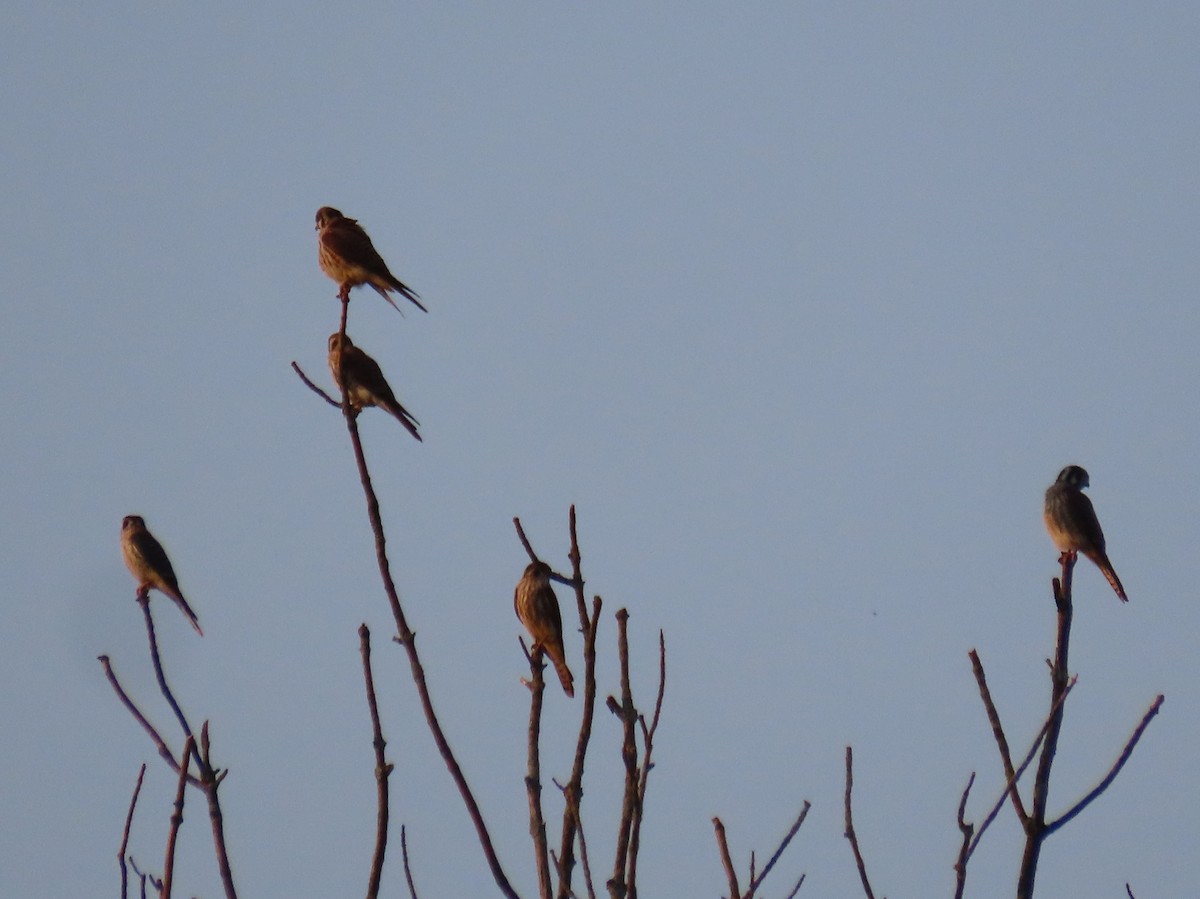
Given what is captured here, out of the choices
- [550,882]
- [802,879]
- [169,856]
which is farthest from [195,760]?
[802,879]

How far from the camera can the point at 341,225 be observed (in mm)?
10016

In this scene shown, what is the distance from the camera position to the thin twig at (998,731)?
336cm

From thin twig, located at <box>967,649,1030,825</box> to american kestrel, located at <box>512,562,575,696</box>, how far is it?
9.74 ft

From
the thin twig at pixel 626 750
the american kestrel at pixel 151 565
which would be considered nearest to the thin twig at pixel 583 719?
the thin twig at pixel 626 750

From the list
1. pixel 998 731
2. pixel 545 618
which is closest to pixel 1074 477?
pixel 545 618

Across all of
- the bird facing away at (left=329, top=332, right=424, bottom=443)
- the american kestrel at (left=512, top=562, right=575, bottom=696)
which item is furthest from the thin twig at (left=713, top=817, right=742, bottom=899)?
the bird facing away at (left=329, top=332, right=424, bottom=443)

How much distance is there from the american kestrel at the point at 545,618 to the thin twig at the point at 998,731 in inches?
117

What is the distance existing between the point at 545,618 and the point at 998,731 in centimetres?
364

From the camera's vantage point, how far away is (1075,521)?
933 cm

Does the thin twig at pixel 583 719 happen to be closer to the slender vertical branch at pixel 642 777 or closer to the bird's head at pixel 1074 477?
the slender vertical branch at pixel 642 777

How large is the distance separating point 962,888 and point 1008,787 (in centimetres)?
24

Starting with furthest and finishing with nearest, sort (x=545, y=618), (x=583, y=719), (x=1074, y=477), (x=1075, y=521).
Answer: (x=1074, y=477), (x=1075, y=521), (x=545, y=618), (x=583, y=719)

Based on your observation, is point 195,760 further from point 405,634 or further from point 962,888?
point 962,888

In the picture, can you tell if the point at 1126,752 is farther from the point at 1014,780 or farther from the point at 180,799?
the point at 180,799
